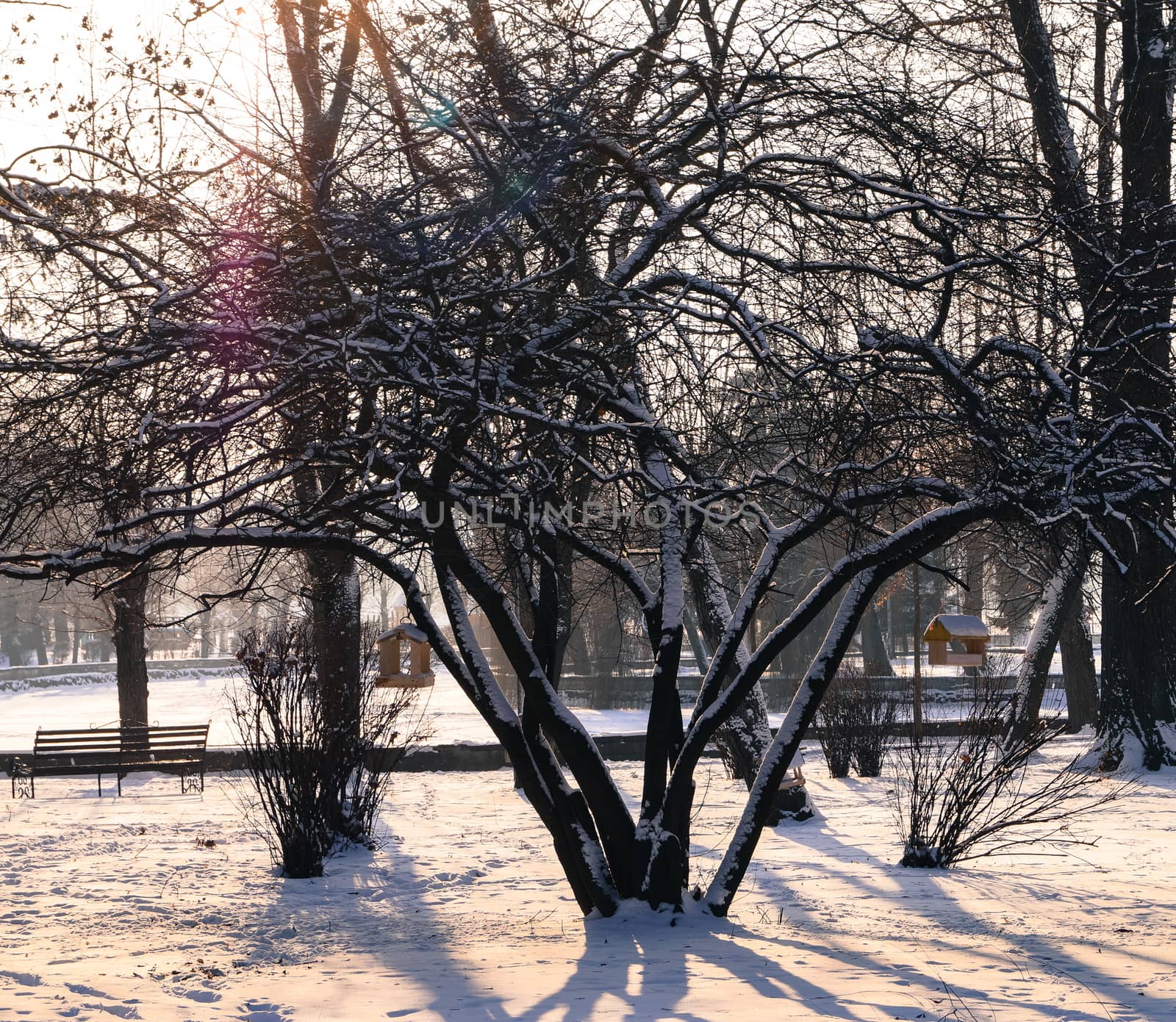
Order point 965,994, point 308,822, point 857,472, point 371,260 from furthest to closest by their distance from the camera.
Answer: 1. point 308,822
2. point 857,472
3. point 371,260
4. point 965,994

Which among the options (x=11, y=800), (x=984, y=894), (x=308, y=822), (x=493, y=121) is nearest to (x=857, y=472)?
(x=493, y=121)

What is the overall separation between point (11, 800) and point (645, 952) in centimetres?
1138

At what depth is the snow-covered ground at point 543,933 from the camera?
5680 millimetres

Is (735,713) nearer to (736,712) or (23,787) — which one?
(736,712)

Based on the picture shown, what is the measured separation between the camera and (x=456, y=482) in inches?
289

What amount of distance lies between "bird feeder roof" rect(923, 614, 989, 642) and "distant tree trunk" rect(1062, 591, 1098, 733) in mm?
3979

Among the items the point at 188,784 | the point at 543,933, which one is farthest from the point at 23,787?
the point at 543,933

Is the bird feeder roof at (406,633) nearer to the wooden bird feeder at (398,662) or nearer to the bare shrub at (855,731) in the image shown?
the wooden bird feeder at (398,662)

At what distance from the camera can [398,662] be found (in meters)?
19.2

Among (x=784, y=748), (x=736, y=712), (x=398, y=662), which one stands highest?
(x=398, y=662)

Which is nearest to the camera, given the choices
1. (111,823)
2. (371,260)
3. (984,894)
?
(371,260)

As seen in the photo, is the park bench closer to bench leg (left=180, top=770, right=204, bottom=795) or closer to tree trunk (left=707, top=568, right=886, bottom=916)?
bench leg (left=180, top=770, right=204, bottom=795)

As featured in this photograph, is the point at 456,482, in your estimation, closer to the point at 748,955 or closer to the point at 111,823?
the point at 748,955

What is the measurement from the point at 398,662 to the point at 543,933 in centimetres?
1186
